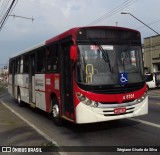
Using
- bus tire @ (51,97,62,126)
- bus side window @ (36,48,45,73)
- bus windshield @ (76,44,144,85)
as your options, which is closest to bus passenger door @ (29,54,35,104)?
bus side window @ (36,48,45,73)

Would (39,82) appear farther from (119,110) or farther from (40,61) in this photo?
(119,110)

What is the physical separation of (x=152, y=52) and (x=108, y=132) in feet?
146

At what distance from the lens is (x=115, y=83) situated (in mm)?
9742

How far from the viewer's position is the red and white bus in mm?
9508

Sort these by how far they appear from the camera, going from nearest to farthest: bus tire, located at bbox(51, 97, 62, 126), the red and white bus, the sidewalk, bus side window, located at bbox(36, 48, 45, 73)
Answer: the sidewalk < the red and white bus < bus tire, located at bbox(51, 97, 62, 126) < bus side window, located at bbox(36, 48, 45, 73)

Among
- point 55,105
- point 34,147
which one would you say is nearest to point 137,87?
point 55,105

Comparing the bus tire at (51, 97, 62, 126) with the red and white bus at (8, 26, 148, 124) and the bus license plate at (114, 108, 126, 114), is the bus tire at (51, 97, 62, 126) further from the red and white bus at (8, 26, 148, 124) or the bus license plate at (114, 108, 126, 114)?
the bus license plate at (114, 108, 126, 114)

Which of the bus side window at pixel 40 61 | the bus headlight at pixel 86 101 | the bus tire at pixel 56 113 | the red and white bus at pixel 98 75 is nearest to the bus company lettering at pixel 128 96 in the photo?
the red and white bus at pixel 98 75

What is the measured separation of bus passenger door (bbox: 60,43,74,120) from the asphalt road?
0.63 metres

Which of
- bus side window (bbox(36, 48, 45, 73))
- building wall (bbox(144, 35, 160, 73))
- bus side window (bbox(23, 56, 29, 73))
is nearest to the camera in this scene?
bus side window (bbox(36, 48, 45, 73))

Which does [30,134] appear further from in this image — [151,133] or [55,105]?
[151,133]

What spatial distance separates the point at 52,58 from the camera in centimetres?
1170

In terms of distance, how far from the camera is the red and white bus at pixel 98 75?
31.2 feet

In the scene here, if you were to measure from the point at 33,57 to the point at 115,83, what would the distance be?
5.90 metres
